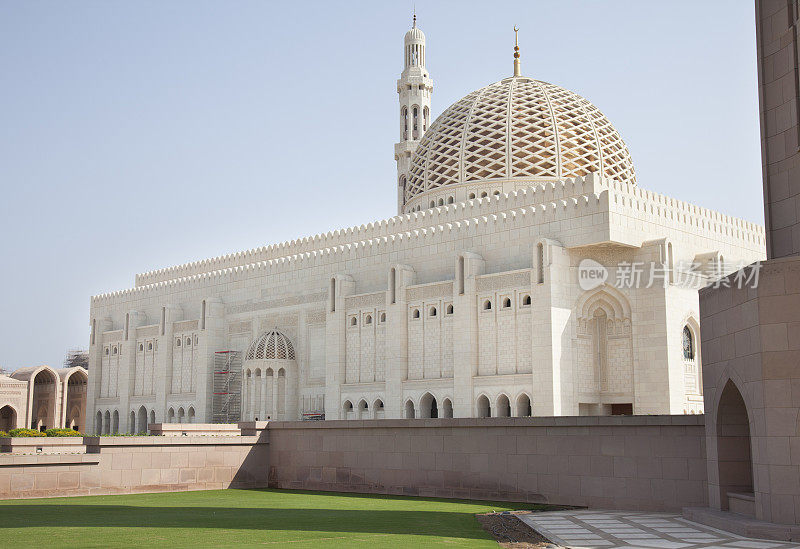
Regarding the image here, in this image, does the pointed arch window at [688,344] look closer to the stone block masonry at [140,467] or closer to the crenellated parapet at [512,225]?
the crenellated parapet at [512,225]

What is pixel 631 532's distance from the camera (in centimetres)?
950

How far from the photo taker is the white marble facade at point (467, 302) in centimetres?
2161

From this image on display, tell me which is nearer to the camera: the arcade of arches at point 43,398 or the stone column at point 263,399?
the stone column at point 263,399

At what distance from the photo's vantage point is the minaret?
120 feet

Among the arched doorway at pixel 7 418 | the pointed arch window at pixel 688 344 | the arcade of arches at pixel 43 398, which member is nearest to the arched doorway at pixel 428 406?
the pointed arch window at pixel 688 344

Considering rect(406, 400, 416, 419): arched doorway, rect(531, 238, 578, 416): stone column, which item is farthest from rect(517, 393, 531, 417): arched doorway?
rect(406, 400, 416, 419): arched doorway

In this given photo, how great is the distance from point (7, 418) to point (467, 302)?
24647 millimetres

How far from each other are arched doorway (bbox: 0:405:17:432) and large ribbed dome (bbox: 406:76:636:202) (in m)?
20.3

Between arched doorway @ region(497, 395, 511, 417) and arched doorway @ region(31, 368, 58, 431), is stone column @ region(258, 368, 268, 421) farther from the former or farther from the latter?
arched doorway @ region(31, 368, 58, 431)

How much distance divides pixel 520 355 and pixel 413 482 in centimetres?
798

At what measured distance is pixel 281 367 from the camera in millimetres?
27828

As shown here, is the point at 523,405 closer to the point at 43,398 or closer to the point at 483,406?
the point at 483,406

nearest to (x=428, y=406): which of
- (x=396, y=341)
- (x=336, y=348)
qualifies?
(x=396, y=341)

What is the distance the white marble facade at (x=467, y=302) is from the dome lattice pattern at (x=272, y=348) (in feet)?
0.22
